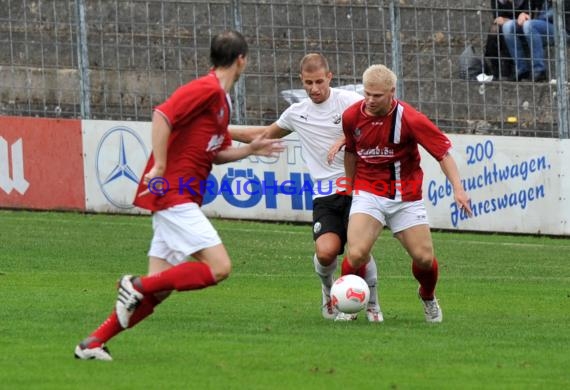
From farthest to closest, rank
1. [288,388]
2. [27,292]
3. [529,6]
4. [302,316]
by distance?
[529,6], [27,292], [302,316], [288,388]

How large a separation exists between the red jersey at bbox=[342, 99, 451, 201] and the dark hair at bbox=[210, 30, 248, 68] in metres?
2.08

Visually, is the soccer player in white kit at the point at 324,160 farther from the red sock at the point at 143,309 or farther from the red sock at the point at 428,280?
the red sock at the point at 143,309

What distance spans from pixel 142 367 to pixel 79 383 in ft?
2.08

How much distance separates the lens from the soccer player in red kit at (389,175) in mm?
10734

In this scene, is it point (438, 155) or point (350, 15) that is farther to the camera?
point (350, 15)

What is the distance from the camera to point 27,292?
12406mm

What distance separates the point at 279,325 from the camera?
10664 mm

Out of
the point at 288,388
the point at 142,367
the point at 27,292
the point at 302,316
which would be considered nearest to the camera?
the point at 288,388

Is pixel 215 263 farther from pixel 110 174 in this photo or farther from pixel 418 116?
pixel 110 174

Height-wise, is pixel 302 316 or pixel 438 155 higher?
pixel 438 155

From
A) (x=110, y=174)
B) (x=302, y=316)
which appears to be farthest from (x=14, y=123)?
(x=302, y=316)

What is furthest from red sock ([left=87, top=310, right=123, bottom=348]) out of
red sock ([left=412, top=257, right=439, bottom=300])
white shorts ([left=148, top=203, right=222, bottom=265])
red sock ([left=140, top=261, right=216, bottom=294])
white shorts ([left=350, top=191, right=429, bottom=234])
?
red sock ([left=412, top=257, right=439, bottom=300])

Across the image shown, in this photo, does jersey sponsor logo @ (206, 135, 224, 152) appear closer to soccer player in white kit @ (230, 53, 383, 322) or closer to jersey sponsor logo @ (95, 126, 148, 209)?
soccer player in white kit @ (230, 53, 383, 322)

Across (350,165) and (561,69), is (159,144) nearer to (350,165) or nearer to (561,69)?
(350,165)
